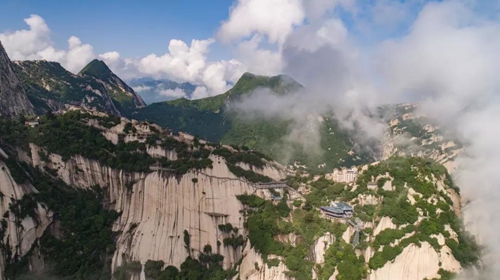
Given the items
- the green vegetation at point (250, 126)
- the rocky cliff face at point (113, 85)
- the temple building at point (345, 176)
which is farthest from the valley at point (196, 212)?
the rocky cliff face at point (113, 85)

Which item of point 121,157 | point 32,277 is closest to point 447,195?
point 121,157

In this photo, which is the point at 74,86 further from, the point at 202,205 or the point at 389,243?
the point at 389,243

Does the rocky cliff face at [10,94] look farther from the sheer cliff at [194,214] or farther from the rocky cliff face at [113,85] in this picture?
the rocky cliff face at [113,85]

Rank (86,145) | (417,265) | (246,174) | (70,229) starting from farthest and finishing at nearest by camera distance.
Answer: (246,174) → (86,145) → (70,229) → (417,265)

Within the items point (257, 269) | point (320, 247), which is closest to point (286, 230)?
point (320, 247)

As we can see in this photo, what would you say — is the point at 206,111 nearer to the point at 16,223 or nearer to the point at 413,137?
the point at 413,137

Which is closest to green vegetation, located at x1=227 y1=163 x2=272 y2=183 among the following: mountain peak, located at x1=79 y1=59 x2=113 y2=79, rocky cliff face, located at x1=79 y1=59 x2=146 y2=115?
rocky cliff face, located at x1=79 y1=59 x2=146 y2=115
